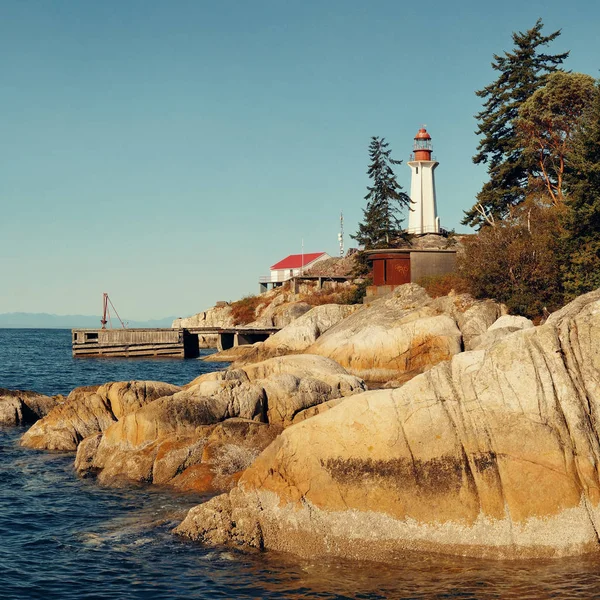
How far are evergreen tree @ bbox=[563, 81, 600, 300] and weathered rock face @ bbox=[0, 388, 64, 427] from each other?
24.8 m

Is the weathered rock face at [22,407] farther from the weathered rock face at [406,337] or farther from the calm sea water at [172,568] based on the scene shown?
the weathered rock face at [406,337]

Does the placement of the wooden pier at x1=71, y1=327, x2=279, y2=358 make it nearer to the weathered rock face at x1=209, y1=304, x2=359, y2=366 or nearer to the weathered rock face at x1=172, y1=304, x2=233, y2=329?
the weathered rock face at x1=209, y1=304, x2=359, y2=366

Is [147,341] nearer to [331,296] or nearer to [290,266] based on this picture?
[331,296]

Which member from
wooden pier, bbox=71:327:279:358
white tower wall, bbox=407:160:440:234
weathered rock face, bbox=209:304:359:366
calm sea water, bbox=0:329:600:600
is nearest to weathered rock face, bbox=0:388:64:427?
Result: calm sea water, bbox=0:329:600:600

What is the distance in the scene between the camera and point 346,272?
82.9 metres

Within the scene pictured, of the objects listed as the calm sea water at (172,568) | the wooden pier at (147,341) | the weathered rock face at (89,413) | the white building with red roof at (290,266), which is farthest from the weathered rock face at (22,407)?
the white building with red roof at (290,266)

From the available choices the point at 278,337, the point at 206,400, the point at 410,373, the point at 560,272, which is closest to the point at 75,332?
the point at 278,337

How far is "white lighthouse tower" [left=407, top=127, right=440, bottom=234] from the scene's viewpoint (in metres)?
75.1

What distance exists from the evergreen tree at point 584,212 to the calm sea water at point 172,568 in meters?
25.5

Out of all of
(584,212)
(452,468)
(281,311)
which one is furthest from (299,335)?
(452,468)

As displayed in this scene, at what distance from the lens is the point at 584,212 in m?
33.8

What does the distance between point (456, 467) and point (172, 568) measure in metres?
4.97

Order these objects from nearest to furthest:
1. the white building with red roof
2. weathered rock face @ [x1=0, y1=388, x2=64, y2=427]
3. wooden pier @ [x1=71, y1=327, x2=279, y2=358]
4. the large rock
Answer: weathered rock face @ [x1=0, y1=388, x2=64, y2=427], the large rock, wooden pier @ [x1=71, y1=327, x2=279, y2=358], the white building with red roof

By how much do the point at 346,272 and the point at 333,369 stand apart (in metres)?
59.5
